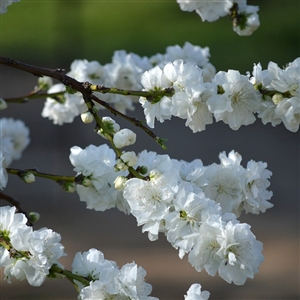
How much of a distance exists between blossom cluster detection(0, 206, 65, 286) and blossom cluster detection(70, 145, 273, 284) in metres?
0.11

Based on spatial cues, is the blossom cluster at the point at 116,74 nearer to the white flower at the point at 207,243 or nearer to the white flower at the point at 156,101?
the white flower at the point at 156,101

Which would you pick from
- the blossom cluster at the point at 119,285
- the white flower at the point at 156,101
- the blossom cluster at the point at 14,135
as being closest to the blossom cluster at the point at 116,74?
the blossom cluster at the point at 14,135

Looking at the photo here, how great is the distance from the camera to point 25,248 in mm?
779

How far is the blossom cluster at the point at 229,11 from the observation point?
3.87ft

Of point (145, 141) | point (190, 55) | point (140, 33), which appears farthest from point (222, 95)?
point (140, 33)

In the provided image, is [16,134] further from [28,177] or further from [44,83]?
[28,177]

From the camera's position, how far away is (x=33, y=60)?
21.0 feet

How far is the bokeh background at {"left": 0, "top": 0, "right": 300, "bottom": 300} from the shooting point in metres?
2.51

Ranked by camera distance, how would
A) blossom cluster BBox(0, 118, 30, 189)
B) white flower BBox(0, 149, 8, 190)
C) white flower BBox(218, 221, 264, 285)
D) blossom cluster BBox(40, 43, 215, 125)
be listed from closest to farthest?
white flower BBox(218, 221, 264, 285)
white flower BBox(0, 149, 8, 190)
blossom cluster BBox(40, 43, 215, 125)
blossom cluster BBox(0, 118, 30, 189)

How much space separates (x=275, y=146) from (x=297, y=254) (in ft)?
4.54

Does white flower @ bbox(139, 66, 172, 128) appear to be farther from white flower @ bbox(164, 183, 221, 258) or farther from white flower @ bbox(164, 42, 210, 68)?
white flower @ bbox(164, 42, 210, 68)

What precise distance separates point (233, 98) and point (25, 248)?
325 mm

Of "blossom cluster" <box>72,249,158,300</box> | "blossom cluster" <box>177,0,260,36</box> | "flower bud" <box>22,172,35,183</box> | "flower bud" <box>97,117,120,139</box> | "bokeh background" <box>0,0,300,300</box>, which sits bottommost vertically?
"blossom cluster" <box>72,249,158,300</box>

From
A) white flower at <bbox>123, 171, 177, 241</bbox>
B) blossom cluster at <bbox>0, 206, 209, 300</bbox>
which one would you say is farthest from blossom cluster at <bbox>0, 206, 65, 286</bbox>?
white flower at <bbox>123, 171, 177, 241</bbox>
